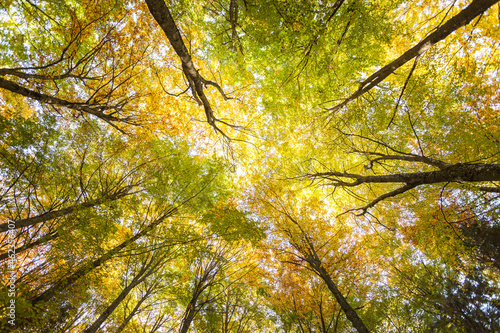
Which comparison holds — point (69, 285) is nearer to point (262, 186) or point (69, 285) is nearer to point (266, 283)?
point (262, 186)

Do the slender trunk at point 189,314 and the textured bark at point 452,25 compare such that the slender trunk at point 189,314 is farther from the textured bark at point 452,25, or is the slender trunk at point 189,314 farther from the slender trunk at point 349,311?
the textured bark at point 452,25

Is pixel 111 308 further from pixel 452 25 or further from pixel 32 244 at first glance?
pixel 452 25

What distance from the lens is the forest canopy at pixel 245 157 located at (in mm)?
3840

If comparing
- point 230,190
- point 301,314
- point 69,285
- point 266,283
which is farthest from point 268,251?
point 69,285

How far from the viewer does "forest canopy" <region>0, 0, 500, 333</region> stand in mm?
3840

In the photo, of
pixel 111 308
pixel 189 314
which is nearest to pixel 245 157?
pixel 189 314

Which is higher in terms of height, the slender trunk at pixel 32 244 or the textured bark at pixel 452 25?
the textured bark at pixel 452 25

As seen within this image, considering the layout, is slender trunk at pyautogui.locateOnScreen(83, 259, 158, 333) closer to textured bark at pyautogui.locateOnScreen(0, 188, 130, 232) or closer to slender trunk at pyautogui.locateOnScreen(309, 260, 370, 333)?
textured bark at pyautogui.locateOnScreen(0, 188, 130, 232)

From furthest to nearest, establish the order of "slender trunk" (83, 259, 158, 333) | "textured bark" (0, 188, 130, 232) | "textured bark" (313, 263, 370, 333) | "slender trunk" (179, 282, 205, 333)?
"slender trunk" (179, 282, 205, 333), "slender trunk" (83, 259, 158, 333), "textured bark" (313, 263, 370, 333), "textured bark" (0, 188, 130, 232)

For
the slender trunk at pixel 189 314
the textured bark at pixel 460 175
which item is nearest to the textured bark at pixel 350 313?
the textured bark at pixel 460 175

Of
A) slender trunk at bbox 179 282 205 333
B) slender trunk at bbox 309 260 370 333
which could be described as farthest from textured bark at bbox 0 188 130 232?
slender trunk at bbox 309 260 370 333

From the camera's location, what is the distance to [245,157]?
24.5ft

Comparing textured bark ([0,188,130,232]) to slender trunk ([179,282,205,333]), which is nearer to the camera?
textured bark ([0,188,130,232])

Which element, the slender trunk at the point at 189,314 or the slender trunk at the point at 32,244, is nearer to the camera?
Answer: the slender trunk at the point at 32,244
